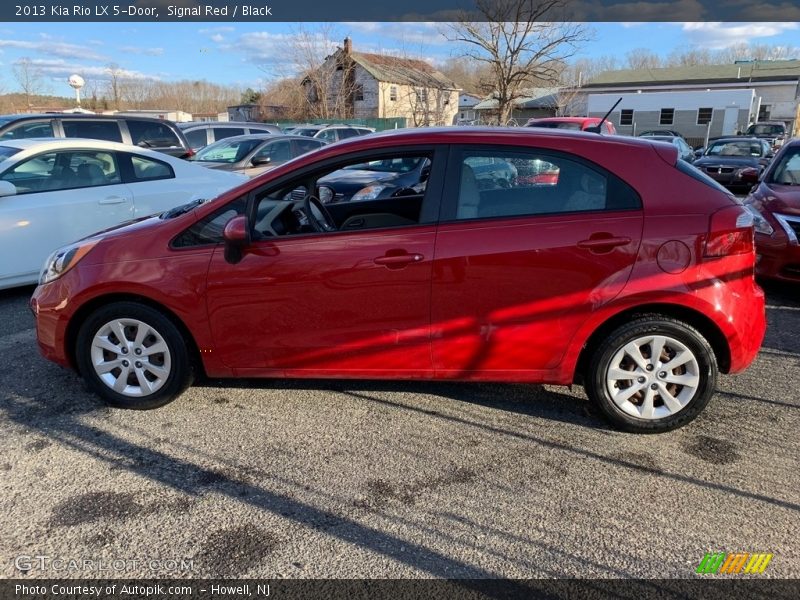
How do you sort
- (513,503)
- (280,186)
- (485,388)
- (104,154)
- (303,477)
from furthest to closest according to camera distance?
A: (104,154), (485,388), (280,186), (303,477), (513,503)

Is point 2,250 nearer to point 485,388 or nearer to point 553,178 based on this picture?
point 485,388

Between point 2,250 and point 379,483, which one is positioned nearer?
point 379,483

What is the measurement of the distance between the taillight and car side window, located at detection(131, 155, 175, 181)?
5.86 metres

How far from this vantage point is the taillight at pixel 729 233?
320 centimetres

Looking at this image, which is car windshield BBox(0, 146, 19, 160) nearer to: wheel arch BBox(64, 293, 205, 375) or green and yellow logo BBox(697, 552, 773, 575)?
wheel arch BBox(64, 293, 205, 375)

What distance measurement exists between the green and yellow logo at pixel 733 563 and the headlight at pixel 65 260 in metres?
3.76

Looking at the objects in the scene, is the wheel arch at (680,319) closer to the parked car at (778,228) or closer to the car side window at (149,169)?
the parked car at (778,228)

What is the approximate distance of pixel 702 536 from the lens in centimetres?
261

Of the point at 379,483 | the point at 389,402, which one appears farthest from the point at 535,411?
the point at 379,483

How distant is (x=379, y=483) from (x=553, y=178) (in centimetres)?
195

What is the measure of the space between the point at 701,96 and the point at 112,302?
48.6m

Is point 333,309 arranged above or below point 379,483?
above

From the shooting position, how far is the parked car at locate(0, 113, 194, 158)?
9.61 meters


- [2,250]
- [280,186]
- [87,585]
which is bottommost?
[87,585]
